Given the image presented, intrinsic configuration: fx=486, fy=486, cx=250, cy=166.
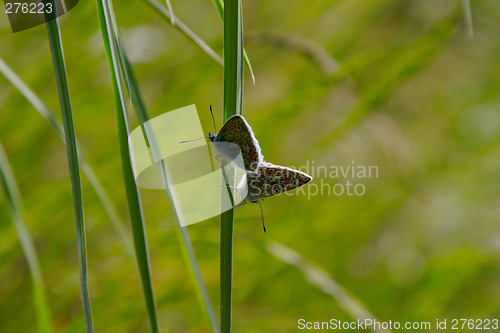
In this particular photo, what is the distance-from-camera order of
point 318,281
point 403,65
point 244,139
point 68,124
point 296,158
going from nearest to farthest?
1. point 68,124
2. point 244,139
3. point 318,281
4. point 403,65
5. point 296,158

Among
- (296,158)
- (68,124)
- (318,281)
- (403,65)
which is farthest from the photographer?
(296,158)

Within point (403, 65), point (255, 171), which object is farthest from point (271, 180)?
point (403, 65)

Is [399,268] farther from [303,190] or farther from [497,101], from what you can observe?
[497,101]

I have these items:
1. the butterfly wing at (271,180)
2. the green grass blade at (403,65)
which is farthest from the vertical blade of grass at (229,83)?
the green grass blade at (403,65)

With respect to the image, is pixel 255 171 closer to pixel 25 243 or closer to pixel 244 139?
pixel 244 139

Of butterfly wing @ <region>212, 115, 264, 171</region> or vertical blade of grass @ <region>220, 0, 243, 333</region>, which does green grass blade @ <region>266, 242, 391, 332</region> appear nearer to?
butterfly wing @ <region>212, 115, 264, 171</region>

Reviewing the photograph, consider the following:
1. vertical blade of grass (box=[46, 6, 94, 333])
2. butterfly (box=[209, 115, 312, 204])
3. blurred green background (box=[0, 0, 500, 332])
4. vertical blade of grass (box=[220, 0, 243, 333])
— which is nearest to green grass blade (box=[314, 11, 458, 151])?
blurred green background (box=[0, 0, 500, 332])

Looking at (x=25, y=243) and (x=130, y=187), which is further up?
(x=130, y=187)
